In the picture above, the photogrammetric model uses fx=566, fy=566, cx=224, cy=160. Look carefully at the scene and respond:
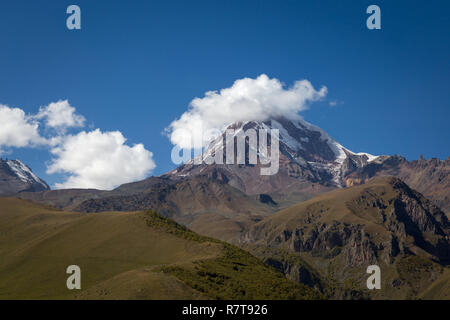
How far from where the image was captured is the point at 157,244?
193 m

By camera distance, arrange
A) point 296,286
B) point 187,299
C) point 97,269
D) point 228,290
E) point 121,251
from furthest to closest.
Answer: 1. point 121,251
2. point 97,269
3. point 296,286
4. point 228,290
5. point 187,299
